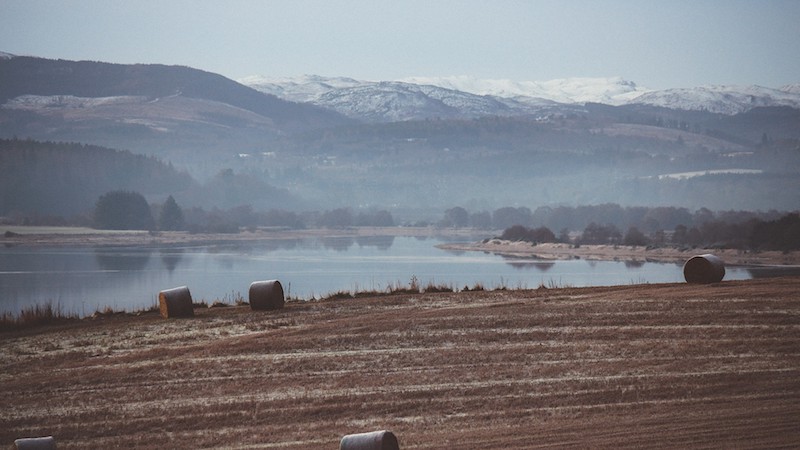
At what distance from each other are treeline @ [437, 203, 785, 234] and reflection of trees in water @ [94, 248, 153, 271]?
5139cm

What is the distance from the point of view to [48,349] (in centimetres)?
1922

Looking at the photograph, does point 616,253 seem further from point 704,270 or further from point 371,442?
point 371,442

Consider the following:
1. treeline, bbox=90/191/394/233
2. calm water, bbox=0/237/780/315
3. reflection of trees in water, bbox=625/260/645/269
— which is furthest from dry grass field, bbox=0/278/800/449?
treeline, bbox=90/191/394/233

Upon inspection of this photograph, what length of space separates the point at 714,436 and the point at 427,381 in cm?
482

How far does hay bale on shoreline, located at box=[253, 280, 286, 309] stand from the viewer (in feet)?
78.0

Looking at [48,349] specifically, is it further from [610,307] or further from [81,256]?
[81,256]

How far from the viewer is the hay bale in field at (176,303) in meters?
22.7

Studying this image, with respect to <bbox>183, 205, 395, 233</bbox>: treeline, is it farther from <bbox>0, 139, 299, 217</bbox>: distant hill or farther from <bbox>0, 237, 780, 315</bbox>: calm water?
<bbox>0, 237, 780, 315</bbox>: calm water

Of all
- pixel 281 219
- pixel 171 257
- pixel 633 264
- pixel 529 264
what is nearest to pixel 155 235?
pixel 171 257

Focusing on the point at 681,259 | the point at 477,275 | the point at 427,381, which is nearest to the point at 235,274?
the point at 477,275

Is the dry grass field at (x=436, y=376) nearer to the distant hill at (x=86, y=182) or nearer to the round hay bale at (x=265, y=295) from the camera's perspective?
the round hay bale at (x=265, y=295)

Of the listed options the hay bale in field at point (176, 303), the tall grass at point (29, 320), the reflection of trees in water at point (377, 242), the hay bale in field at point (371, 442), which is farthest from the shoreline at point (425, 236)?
the hay bale in field at point (371, 442)

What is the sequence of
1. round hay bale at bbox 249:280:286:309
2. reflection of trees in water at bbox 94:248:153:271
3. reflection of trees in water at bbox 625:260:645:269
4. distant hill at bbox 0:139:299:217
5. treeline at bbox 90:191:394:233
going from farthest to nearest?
1. distant hill at bbox 0:139:299:217
2. treeline at bbox 90:191:394:233
3. reflection of trees in water at bbox 625:260:645:269
4. reflection of trees in water at bbox 94:248:153:271
5. round hay bale at bbox 249:280:286:309

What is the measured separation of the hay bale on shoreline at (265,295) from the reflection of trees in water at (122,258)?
50.0 meters
